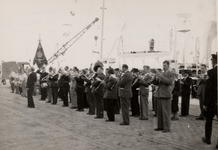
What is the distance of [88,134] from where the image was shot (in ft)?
22.7

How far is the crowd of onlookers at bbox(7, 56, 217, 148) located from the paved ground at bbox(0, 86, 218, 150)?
0.43 metres

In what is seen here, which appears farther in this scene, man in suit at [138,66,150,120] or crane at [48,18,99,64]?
man in suit at [138,66,150,120]

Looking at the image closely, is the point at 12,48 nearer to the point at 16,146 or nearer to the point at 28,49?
the point at 28,49

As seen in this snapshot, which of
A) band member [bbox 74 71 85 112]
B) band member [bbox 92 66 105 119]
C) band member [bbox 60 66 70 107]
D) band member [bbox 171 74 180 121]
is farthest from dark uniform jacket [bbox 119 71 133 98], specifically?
band member [bbox 60 66 70 107]

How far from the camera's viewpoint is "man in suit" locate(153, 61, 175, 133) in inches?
288

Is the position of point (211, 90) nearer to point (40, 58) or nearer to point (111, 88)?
point (111, 88)

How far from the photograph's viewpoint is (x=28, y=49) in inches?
309

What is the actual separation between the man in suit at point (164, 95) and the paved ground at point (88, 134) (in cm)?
28

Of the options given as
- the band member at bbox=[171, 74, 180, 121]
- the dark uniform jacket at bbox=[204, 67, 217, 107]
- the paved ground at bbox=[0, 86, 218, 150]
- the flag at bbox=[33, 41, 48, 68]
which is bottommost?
the paved ground at bbox=[0, 86, 218, 150]

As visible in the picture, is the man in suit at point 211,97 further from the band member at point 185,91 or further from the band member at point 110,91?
the band member at point 185,91

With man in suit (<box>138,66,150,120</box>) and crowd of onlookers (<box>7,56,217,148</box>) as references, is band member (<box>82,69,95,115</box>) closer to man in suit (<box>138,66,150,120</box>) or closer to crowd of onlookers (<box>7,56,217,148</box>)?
crowd of onlookers (<box>7,56,217,148</box>)

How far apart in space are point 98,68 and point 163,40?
2076 mm

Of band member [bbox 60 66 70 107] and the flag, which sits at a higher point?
the flag

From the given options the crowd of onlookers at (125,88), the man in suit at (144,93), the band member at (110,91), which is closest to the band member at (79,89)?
the crowd of onlookers at (125,88)
